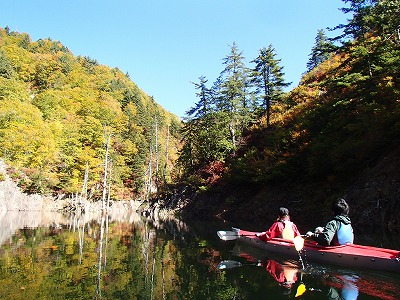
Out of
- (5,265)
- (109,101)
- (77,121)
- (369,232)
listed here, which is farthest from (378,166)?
(109,101)

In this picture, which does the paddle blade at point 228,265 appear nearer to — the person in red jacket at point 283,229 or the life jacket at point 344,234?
the person in red jacket at point 283,229

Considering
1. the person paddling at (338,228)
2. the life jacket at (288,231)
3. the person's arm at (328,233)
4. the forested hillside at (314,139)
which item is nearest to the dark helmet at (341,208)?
the person paddling at (338,228)

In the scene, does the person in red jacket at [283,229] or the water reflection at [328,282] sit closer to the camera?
the water reflection at [328,282]

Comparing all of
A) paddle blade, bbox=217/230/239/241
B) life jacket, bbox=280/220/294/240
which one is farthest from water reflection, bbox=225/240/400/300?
paddle blade, bbox=217/230/239/241

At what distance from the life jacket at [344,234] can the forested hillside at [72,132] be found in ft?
101

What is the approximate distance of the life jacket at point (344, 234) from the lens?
7.36 metres

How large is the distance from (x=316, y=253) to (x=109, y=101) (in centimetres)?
6504

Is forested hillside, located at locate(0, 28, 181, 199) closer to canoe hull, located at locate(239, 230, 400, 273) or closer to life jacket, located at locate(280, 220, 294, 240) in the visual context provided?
life jacket, located at locate(280, 220, 294, 240)

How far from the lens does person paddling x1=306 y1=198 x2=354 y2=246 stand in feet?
23.8

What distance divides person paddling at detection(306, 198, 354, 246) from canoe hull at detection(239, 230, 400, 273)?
7.7 inches

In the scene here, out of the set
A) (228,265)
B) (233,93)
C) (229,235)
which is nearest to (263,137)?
(233,93)

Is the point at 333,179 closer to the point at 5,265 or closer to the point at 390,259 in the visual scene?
the point at 390,259

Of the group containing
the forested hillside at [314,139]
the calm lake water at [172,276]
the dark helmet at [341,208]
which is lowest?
the calm lake water at [172,276]

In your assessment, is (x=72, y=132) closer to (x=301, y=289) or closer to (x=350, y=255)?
(x=350, y=255)
